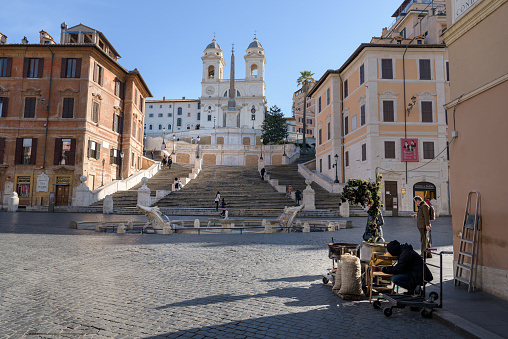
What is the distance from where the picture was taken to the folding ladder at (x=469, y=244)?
6.38 metres

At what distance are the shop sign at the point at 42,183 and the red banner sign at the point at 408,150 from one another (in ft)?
98.1

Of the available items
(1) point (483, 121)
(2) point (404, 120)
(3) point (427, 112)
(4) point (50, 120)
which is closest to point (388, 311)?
(1) point (483, 121)

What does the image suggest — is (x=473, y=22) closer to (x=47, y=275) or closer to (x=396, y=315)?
(x=396, y=315)

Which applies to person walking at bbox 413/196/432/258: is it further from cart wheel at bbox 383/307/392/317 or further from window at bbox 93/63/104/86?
window at bbox 93/63/104/86

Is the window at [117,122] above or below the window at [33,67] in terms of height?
below

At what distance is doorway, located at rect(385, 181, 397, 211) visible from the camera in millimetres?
29500

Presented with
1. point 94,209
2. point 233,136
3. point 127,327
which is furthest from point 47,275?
point 233,136

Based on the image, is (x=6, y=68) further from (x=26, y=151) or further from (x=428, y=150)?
(x=428, y=150)

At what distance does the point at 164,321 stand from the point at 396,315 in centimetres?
324

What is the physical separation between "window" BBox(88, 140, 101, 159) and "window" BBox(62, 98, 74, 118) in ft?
9.62

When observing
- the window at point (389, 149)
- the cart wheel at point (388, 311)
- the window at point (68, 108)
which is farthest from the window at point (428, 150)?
the window at point (68, 108)

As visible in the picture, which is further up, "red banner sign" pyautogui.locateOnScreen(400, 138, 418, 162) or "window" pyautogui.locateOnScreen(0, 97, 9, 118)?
"window" pyautogui.locateOnScreen(0, 97, 9, 118)

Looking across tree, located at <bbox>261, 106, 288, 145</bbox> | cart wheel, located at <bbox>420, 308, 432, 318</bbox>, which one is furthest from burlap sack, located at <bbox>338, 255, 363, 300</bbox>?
tree, located at <bbox>261, 106, 288, 145</bbox>

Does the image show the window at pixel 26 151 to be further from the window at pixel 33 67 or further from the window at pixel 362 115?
the window at pixel 362 115
